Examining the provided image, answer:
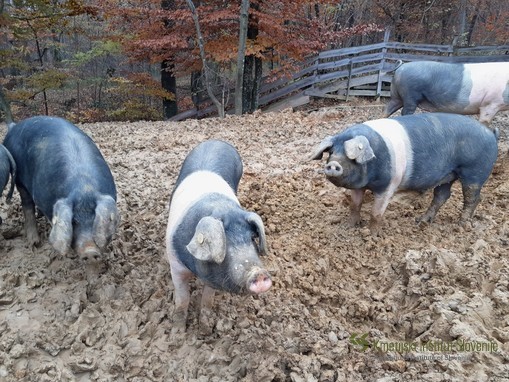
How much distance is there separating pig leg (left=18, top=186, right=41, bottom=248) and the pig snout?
2.33m

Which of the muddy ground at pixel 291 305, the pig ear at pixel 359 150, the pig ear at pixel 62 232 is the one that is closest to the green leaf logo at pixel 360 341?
the muddy ground at pixel 291 305

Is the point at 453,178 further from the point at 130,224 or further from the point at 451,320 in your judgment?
the point at 130,224

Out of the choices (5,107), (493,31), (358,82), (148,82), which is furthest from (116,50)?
(493,31)

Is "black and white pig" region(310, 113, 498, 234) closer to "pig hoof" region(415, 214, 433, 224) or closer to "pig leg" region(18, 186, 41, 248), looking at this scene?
"pig hoof" region(415, 214, 433, 224)

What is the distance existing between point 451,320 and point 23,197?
3355 mm

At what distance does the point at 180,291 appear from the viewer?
8.77 feet

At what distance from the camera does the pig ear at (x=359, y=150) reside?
3.08m

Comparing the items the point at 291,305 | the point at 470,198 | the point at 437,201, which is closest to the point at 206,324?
the point at 291,305

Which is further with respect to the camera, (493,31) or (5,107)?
(493,31)

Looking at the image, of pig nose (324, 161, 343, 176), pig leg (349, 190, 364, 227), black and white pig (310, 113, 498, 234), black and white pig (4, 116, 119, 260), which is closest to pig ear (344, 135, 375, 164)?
black and white pig (310, 113, 498, 234)

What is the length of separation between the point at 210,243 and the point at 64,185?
1.40 m

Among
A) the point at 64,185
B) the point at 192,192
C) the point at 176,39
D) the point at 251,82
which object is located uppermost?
the point at 176,39

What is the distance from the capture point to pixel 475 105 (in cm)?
552

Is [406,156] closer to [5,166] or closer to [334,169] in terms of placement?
[334,169]
